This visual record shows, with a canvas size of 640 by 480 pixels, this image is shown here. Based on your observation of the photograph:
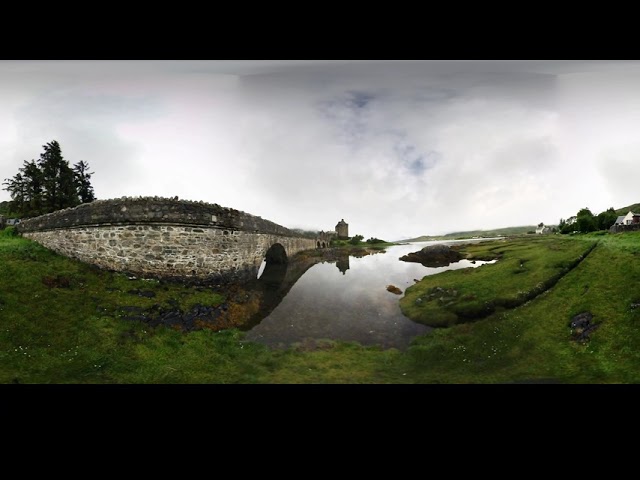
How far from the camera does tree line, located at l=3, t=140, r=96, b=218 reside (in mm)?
7785

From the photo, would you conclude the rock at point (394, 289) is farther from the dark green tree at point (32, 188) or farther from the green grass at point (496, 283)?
the dark green tree at point (32, 188)

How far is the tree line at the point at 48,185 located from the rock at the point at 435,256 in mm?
11641

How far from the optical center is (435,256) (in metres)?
8.47

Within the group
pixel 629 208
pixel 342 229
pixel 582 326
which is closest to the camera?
pixel 582 326

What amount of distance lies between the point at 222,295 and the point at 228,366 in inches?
94.8

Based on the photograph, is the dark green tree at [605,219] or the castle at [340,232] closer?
the dark green tree at [605,219]

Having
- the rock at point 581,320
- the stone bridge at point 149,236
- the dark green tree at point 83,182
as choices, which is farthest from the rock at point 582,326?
the dark green tree at point 83,182

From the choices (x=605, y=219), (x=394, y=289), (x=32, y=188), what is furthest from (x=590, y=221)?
(x=32, y=188)

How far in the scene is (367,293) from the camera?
24.6 feet

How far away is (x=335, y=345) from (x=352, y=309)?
120cm

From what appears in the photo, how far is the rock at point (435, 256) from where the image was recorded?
811 cm

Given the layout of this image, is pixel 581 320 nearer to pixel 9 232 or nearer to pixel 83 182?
pixel 83 182
